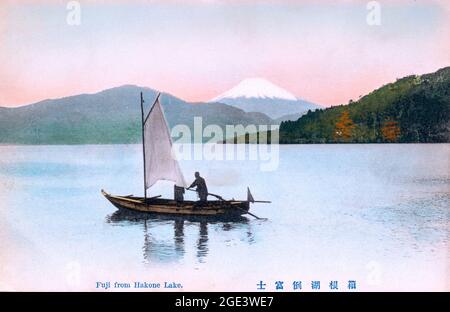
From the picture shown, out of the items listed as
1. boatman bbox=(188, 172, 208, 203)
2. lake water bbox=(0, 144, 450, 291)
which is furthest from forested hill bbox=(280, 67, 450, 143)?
boatman bbox=(188, 172, 208, 203)

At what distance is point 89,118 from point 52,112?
31cm

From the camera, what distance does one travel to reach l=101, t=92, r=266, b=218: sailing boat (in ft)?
14.1

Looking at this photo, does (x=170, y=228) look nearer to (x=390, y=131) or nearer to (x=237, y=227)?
(x=237, y=227)

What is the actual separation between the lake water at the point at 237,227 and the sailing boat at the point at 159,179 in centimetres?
9

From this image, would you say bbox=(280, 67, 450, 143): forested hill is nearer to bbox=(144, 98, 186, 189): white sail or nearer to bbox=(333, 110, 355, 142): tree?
bbox=(333, 110, 355, 142): tree

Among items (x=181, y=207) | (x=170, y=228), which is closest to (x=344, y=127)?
(x=181, y=207)

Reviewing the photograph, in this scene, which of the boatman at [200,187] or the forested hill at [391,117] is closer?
the forested hill at [391,117]

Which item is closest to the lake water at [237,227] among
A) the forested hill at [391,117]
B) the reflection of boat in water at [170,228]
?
the reflection of boat in water at [170,228]

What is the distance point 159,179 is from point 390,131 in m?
2.31

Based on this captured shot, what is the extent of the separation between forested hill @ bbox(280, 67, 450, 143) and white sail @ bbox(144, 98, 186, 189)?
1055 millimetres

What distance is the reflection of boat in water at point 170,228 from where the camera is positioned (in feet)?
13.0

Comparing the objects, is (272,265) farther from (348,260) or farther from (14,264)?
(14,264)

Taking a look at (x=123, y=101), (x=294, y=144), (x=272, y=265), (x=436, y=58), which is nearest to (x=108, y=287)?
(x=272, y=265)

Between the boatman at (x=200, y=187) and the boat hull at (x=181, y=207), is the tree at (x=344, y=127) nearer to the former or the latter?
the boat hull at (x=181, y=207)
